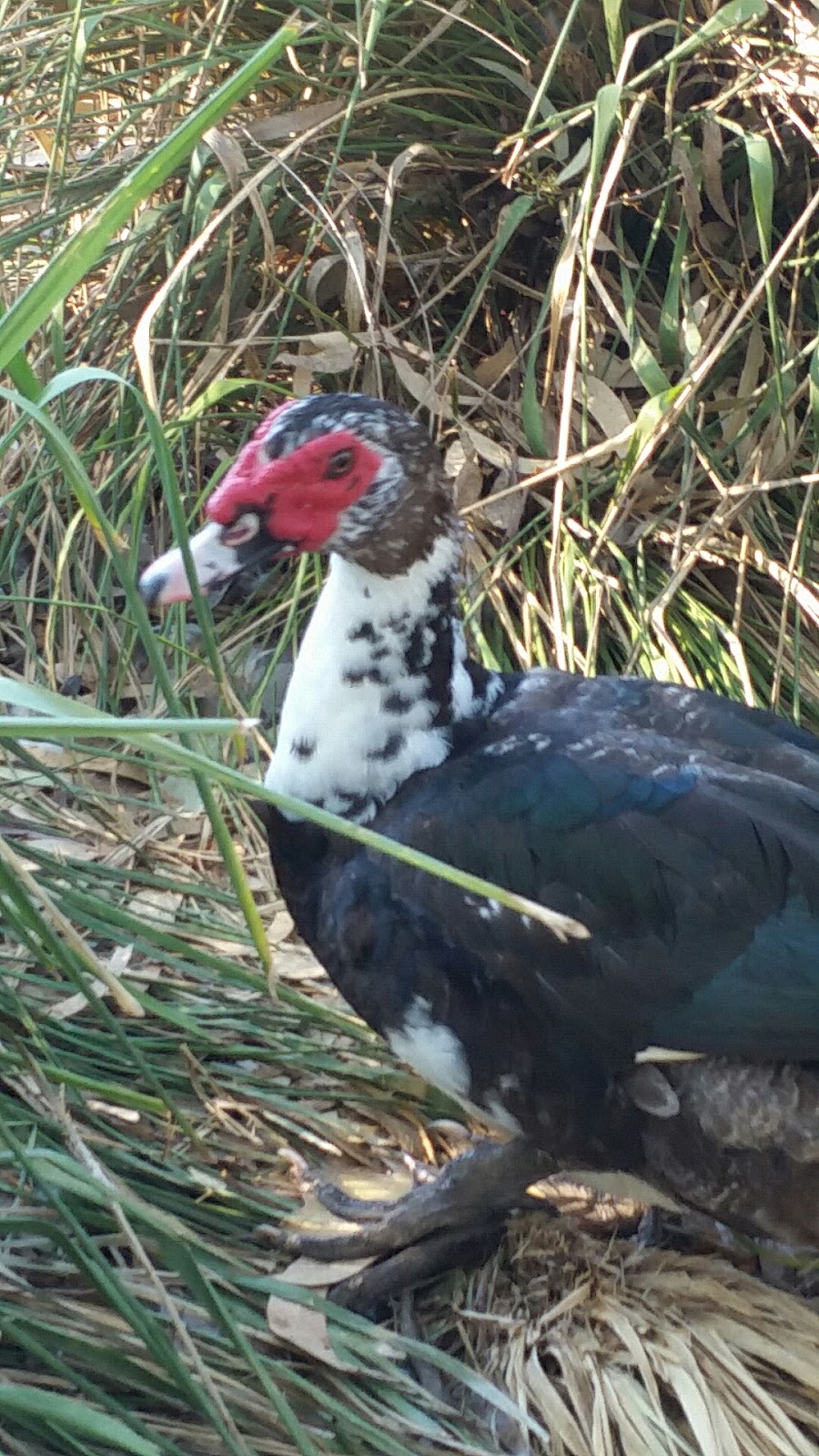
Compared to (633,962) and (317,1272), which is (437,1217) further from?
(633,962)

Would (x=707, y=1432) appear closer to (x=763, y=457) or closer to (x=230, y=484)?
(x=230, y=484)

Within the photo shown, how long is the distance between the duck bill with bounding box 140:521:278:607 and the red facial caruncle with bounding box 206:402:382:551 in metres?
0.02

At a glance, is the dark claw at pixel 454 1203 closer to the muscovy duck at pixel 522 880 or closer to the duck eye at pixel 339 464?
the muscovy duck at pixel 522 880

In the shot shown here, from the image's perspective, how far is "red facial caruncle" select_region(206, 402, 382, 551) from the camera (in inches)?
51.7

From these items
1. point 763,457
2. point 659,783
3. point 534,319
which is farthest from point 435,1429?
point 534,319

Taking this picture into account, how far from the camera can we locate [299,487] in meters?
1.32

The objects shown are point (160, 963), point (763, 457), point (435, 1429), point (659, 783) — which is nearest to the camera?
point (435, 1429)

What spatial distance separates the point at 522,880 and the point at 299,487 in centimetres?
43

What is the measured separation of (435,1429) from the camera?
117 cm

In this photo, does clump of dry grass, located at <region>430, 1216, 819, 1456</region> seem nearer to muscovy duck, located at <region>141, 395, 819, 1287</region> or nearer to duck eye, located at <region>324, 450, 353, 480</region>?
muscovy duck, located at <region>141, 395, 819, 1287</region>

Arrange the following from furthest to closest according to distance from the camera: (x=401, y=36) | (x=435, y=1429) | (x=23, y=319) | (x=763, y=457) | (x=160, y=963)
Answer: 1. (x=401, y=36)
2. (x=763, y=457)
3. (x=160, y=963)
4. (x=435, y=1429)
5. (x=23, y=319)

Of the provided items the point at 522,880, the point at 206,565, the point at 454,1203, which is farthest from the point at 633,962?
the point at 206,565

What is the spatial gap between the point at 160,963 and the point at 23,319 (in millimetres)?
884

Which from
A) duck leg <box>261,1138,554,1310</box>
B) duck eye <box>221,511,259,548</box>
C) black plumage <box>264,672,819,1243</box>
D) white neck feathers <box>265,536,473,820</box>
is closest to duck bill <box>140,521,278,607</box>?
duck eye <box>221,511,259,548</box>
